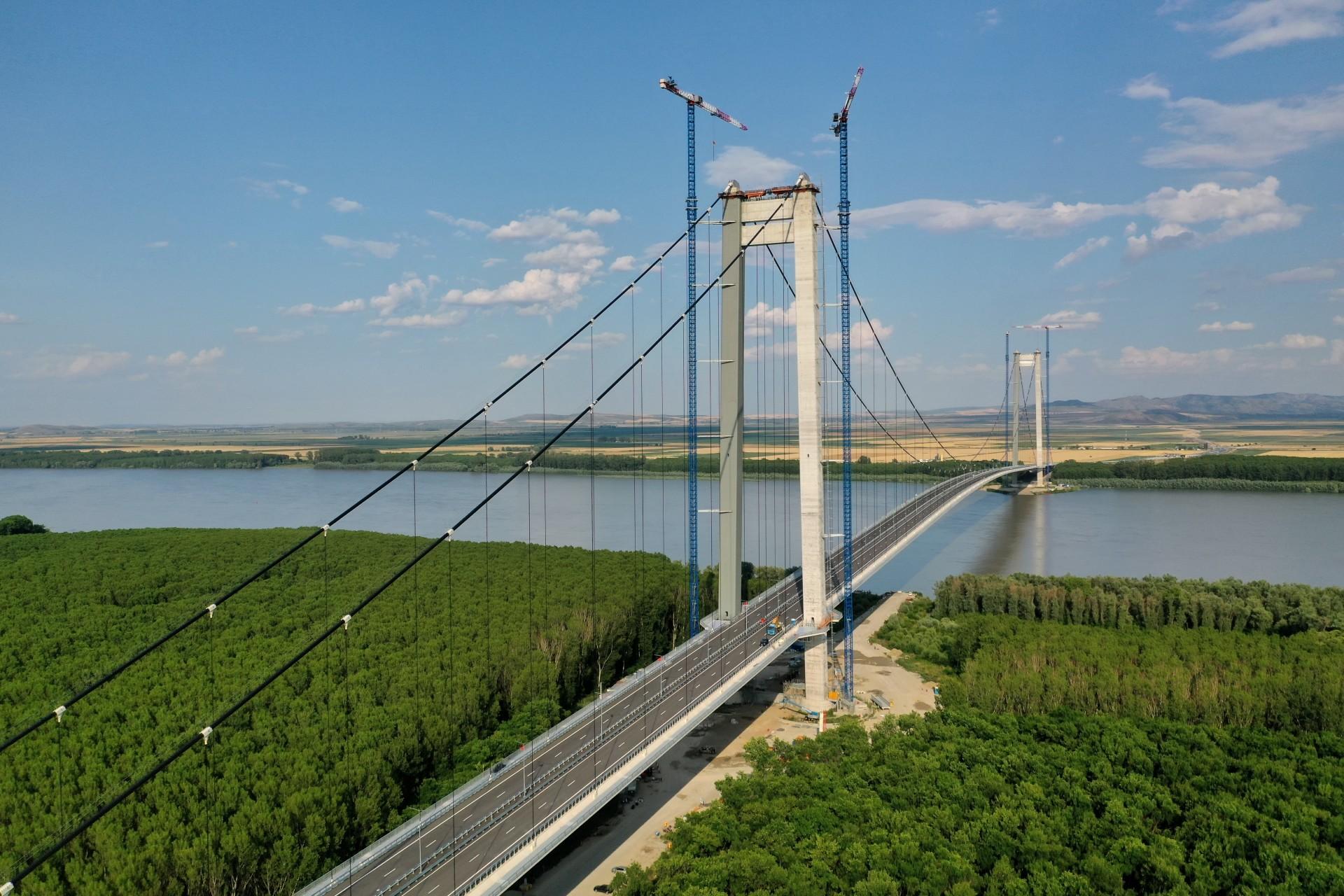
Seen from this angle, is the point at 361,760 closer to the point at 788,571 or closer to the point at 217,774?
the point at 217,774

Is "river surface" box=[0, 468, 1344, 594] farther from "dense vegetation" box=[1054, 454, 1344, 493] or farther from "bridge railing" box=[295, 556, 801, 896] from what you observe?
"bridge railing" box=[295, 556, 801, 896]

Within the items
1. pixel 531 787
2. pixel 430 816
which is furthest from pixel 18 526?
pixel 531 787

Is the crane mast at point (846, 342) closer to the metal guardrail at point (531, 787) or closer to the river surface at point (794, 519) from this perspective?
the metal guardrail at point (531, 787)

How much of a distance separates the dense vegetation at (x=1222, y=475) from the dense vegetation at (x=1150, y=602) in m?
63.3

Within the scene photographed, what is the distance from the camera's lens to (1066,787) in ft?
59.8

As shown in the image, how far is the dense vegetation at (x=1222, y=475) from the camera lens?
91.3 meters

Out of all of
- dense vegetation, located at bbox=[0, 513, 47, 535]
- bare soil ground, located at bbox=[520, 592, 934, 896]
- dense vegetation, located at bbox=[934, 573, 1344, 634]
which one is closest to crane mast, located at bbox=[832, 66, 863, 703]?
bare soil ground, located at bbox=[520, 592, 934, 896]

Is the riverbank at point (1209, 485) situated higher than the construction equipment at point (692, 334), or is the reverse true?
the construction equipment at point (692, 334)

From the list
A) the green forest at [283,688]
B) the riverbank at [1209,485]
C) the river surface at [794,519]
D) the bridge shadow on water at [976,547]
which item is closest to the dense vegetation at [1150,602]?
the bridge shadow on water at [976,547]

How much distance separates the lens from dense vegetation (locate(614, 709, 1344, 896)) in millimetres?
14750

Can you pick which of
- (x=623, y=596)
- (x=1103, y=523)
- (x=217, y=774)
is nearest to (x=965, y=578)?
(x=623, y=596)

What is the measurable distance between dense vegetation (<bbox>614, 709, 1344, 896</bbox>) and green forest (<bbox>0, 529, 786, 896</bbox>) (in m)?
6.75

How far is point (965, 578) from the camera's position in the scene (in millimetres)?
41344

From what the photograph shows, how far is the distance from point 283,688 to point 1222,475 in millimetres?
104640
